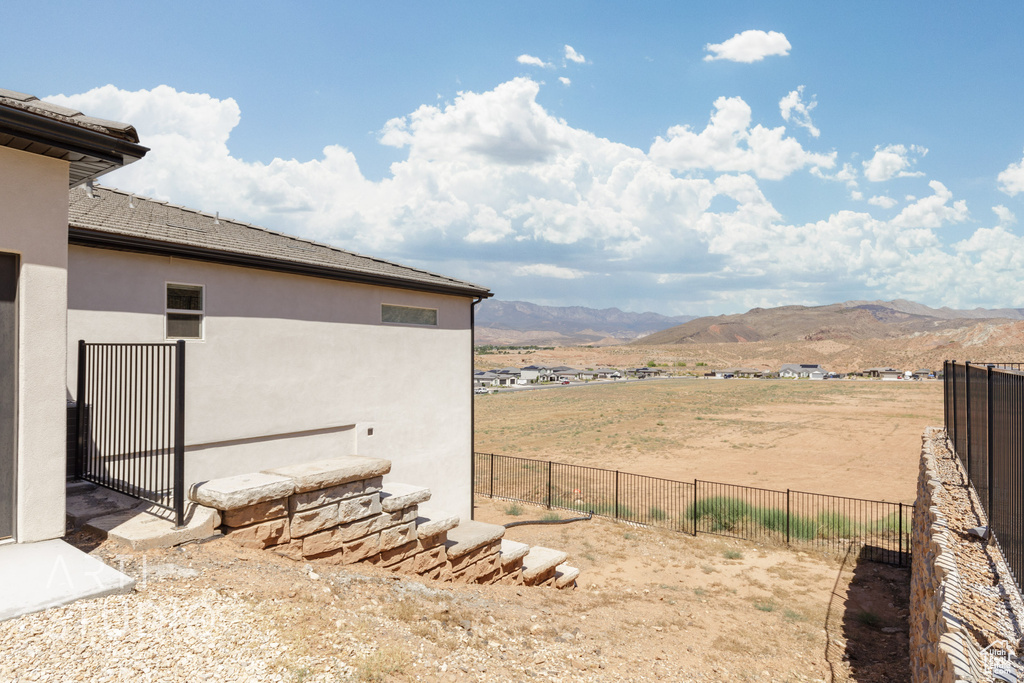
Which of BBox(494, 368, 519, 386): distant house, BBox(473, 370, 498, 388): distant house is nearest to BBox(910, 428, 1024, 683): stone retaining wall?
BBox(473, 370, 498, 388): distant house

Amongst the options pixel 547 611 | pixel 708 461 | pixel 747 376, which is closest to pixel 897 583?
pixel 547 611

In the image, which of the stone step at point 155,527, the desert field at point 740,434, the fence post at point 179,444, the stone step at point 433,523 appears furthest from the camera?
the desert field at point 740,434

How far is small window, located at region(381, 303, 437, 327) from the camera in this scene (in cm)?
1402

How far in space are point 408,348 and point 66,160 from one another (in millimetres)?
8870

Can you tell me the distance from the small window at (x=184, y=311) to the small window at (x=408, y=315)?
4.30 metres

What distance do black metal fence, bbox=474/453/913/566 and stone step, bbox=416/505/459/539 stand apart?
34.2 ft

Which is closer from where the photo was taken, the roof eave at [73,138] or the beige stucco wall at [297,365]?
the roof eave at [73,138]

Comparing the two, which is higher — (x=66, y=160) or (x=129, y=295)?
(x=66, y=160)

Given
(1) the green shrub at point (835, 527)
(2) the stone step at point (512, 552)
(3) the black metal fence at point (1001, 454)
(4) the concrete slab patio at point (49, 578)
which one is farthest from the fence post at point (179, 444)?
(1) the green shrub at point (835, 527)

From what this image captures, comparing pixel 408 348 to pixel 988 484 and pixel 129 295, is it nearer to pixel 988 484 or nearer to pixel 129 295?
pixel 129 295

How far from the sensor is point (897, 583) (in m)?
12.8

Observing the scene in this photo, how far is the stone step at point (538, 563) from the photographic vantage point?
9.98 meters

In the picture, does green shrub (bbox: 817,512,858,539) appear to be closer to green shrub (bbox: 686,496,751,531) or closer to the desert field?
green shrub (bbox: 686,496,751,531)

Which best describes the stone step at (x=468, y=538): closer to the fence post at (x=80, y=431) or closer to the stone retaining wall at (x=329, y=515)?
the stone retaining wall at (x=329, y=515)
